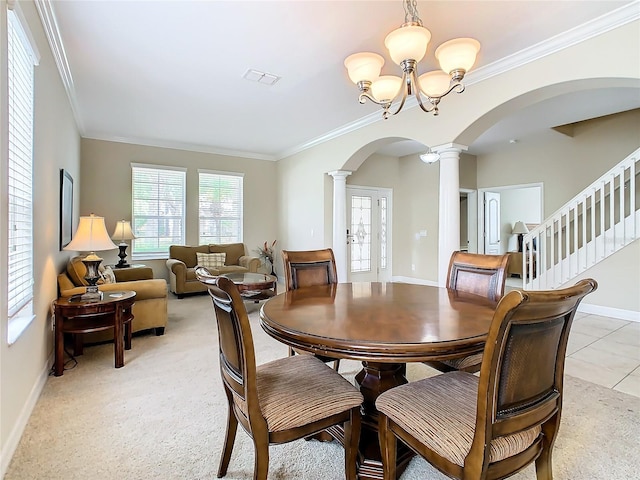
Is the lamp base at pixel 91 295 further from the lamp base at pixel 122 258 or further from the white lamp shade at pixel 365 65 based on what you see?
the white lamp shade at pixel 365 65

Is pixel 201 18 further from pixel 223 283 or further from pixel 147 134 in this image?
pixel 147 134

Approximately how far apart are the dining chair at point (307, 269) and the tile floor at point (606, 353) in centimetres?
206

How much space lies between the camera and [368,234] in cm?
696

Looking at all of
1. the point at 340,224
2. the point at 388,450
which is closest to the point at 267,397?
the point at 388,450

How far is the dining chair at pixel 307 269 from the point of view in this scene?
249 centimetres

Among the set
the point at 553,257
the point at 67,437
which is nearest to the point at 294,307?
the point at 67,437

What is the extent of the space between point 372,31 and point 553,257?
4210 millimetres

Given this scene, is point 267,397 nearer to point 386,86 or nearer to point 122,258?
point 386,86

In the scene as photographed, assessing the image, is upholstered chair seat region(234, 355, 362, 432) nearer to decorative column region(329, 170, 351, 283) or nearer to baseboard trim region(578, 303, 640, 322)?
decorative column region(329, 170, 351, 283)

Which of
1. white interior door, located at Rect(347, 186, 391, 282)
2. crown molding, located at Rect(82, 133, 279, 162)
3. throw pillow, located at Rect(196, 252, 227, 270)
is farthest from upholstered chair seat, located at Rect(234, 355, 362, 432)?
crown molding, located at Rect(82, 133, 279, 162)

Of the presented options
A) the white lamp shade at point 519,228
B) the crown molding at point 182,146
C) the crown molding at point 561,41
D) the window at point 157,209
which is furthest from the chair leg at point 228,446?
the white lamp shade at point 519,228

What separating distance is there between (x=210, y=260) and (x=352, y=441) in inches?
204

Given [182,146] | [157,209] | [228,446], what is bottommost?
[228,446]

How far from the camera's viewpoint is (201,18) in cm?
247
